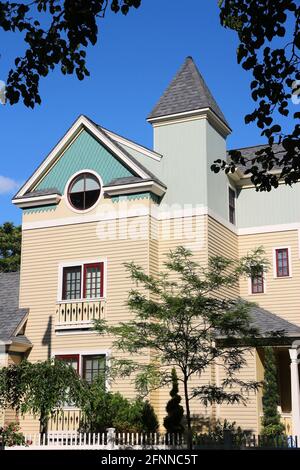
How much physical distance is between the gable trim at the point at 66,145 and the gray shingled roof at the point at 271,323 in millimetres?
6619

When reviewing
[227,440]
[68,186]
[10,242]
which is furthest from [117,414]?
[10,242]

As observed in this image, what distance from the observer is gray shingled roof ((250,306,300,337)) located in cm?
2124

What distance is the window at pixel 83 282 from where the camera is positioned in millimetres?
23391

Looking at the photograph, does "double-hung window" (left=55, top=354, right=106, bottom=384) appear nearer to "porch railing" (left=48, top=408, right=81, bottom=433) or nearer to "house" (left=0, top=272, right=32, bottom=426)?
"porch railing" (left=48, top=408, right=81, bottom=433)

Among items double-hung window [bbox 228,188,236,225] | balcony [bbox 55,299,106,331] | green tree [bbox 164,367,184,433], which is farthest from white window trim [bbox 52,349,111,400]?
double-hung window [bbox 228,188,236,225]

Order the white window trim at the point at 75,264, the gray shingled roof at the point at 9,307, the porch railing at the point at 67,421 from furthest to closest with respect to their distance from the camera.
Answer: the gray shingled roof at the point at 9,307 → the white window trim at the point at 75,264 → the porch railing at the point at 67,421

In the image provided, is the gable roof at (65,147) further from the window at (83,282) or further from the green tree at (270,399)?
the green tree at (270,399)

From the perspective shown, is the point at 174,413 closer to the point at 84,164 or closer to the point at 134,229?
the point at 134,229

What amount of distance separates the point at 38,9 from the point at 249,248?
60.0 feet

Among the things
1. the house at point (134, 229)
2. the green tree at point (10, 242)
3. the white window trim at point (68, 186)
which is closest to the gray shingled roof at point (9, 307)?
the house at point (134, 229)

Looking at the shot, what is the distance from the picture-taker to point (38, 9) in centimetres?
920

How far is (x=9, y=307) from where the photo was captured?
24953 millimetres

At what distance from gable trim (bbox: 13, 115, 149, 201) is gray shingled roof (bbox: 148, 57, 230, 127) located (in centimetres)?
226
